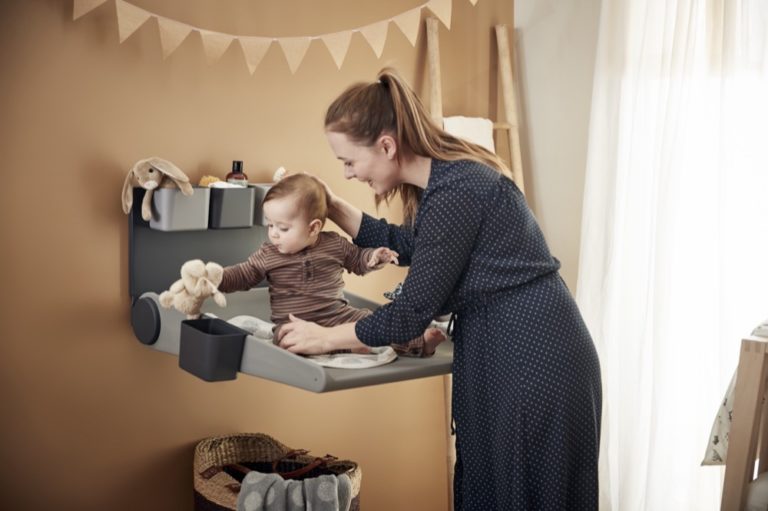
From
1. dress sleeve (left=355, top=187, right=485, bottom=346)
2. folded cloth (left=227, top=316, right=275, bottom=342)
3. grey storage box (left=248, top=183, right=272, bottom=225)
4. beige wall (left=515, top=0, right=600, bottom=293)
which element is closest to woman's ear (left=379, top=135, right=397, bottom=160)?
dress sleeve (left=355, top=187, right=485, bottom=346)

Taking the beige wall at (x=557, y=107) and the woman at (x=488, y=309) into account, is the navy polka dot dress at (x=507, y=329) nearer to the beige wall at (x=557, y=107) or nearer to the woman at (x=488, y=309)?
the woman at (x=488, y=309)

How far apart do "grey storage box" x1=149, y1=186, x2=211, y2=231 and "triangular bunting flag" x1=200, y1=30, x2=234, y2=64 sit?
14.7 inches

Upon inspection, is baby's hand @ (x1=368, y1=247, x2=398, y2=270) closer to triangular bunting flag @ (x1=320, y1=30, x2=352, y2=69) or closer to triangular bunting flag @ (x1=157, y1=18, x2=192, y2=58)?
triangular bunting flag @ (x1=320, y1=30, x2=352, y2=69)

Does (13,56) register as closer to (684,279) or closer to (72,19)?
(72,19)

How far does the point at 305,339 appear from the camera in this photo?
1.79 m

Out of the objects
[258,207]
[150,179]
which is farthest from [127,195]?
[258,207]

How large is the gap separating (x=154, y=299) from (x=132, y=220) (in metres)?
0.24

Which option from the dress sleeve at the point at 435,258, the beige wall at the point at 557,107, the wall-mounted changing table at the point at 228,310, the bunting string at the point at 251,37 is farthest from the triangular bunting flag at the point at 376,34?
the dress sleeve at the point at 435,258

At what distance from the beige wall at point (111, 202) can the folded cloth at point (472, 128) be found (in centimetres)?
30

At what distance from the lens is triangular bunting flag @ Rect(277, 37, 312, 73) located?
234cm

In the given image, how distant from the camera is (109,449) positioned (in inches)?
89.4

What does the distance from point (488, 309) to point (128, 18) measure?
3.74 ft

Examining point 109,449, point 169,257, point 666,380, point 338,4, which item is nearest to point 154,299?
point 169,257

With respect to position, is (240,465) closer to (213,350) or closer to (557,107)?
(213,350)
